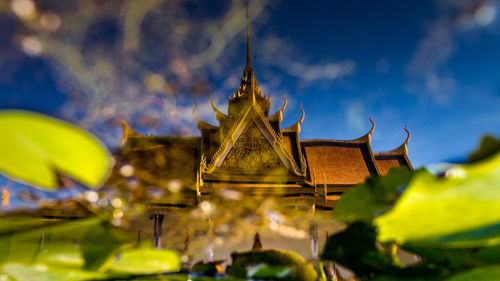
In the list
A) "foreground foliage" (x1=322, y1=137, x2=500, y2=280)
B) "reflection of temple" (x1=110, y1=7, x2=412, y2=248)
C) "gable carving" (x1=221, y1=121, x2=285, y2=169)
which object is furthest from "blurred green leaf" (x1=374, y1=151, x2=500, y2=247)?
"gable carving" (x1=221, y1=121, x2=285, y2=169)

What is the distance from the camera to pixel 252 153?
17.4ft

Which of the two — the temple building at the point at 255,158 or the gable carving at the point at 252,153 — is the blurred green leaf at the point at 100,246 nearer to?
the temple building at the point at 255,158

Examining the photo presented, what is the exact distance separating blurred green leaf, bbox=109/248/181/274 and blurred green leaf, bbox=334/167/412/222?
0.15 metres

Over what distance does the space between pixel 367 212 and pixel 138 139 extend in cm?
614

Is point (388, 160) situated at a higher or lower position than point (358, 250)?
higher

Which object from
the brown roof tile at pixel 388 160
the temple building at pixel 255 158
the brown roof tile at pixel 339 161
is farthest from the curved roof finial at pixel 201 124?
the brown roof tile at pixel 388 160

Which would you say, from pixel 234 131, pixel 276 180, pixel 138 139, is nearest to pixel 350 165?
pixel 276 180

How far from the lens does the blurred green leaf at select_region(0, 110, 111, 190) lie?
0.10m

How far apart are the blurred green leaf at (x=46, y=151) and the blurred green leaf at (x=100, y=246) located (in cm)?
10

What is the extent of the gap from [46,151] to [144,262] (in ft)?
0.52

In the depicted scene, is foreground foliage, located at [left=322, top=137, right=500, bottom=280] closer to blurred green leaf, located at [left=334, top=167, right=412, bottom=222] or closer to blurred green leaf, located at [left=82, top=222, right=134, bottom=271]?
blurred green leaf, located at [left=334, top=167, right=412, bottom=222]

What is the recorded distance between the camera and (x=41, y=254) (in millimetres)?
218

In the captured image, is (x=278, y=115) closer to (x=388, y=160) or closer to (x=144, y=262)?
(x=388, y=160)

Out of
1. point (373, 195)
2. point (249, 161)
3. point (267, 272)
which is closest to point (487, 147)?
point (373, 195)
